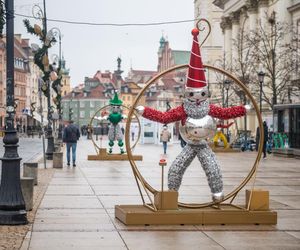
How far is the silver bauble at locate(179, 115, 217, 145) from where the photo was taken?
14.0 m

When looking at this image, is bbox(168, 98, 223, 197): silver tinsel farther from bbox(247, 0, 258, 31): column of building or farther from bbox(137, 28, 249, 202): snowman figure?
bbox(247, 0, 258, 31): column of building

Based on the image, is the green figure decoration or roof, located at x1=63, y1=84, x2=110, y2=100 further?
roof, located at x1=63, y1=84, x2=110, y2=100

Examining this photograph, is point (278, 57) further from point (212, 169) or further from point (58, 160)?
point (212, 169)

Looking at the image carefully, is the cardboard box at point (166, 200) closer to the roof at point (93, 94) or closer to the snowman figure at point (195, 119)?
the snowman figure at point (195, 119)

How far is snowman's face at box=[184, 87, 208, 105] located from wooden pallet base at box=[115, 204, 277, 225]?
1.96m

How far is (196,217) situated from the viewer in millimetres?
13438

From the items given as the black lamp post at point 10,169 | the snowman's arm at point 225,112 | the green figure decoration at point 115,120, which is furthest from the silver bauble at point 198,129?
the green figure decoration at point 115,120

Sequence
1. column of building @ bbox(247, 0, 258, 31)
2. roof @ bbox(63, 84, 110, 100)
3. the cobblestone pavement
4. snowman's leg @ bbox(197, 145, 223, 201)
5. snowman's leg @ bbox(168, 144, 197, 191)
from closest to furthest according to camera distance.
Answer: the cobblestone pavement, snowman's leg @ bbox(197, 145, 223, 201), snowman's leg @ bbox(168, 144, 197, 191), column of building @ bbox(247, 0, 258, 31), roof @ bbox(63, 84, 110, 100)

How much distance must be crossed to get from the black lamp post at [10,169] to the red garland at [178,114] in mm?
2396

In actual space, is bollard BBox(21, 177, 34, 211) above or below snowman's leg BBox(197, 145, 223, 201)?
below

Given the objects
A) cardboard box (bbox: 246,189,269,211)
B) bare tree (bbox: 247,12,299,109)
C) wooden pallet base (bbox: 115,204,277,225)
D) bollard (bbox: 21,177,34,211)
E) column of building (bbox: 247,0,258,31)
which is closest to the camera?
wooden pallet base (bbox: 115,204,277,225)

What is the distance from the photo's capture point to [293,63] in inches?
2157

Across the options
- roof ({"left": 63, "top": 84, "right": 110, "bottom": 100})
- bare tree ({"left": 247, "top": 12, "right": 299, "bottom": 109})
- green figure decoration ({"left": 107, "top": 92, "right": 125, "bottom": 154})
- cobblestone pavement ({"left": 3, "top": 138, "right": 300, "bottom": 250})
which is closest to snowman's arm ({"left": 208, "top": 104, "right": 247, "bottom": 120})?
cobblestone pavement ({"left": 3, "top": 138, "right": 300, "bottom": 250})

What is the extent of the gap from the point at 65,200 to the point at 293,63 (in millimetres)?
39566
